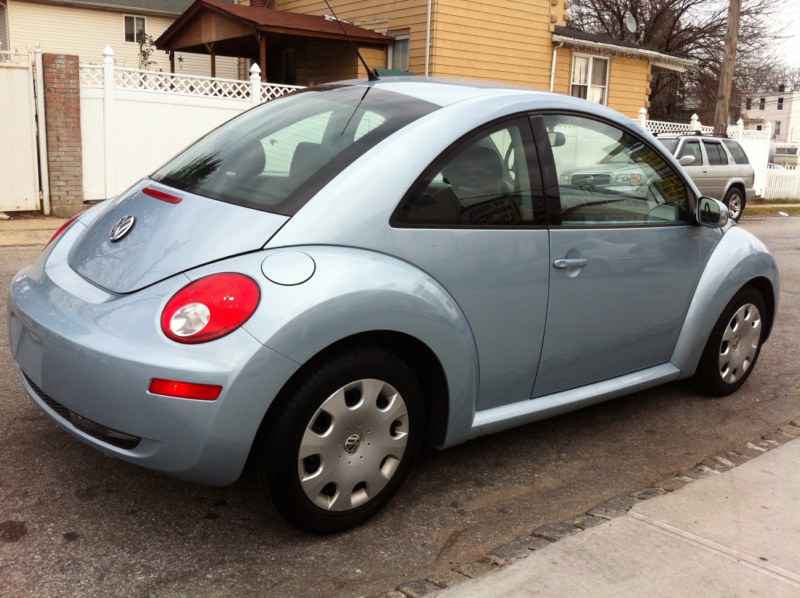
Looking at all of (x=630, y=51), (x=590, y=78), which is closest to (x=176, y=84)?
(x=590, y=78)

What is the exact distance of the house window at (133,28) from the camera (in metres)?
28.6

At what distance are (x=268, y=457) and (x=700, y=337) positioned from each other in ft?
8.63

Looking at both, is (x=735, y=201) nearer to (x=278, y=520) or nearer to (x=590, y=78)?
(x=590, y=78)

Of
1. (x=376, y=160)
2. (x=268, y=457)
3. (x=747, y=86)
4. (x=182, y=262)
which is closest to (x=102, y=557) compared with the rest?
(x=268, y=457)

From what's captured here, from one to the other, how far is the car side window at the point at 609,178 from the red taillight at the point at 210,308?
1.55m

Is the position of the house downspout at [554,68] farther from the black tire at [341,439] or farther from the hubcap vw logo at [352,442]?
the hubcap vw logo at [352,442]

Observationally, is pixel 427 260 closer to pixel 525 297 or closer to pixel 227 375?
pixel 525 297

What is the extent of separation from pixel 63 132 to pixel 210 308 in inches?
406

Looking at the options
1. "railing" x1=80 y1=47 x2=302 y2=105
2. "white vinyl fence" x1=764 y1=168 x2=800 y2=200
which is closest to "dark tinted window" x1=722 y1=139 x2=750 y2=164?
"white vinyl fence" x1=764 y1=168 x2=800 y2=200

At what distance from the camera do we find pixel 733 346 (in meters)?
4.61

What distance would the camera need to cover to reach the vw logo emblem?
10.2ft

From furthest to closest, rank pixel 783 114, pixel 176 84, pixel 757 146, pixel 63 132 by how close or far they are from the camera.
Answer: pixel 783 114 < pixel 757 146 < pixel 176 84 < pixel 63 132

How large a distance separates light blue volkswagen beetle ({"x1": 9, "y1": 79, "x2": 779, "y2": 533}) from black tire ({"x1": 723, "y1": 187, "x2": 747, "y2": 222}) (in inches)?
547

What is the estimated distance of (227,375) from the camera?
2537 mm
